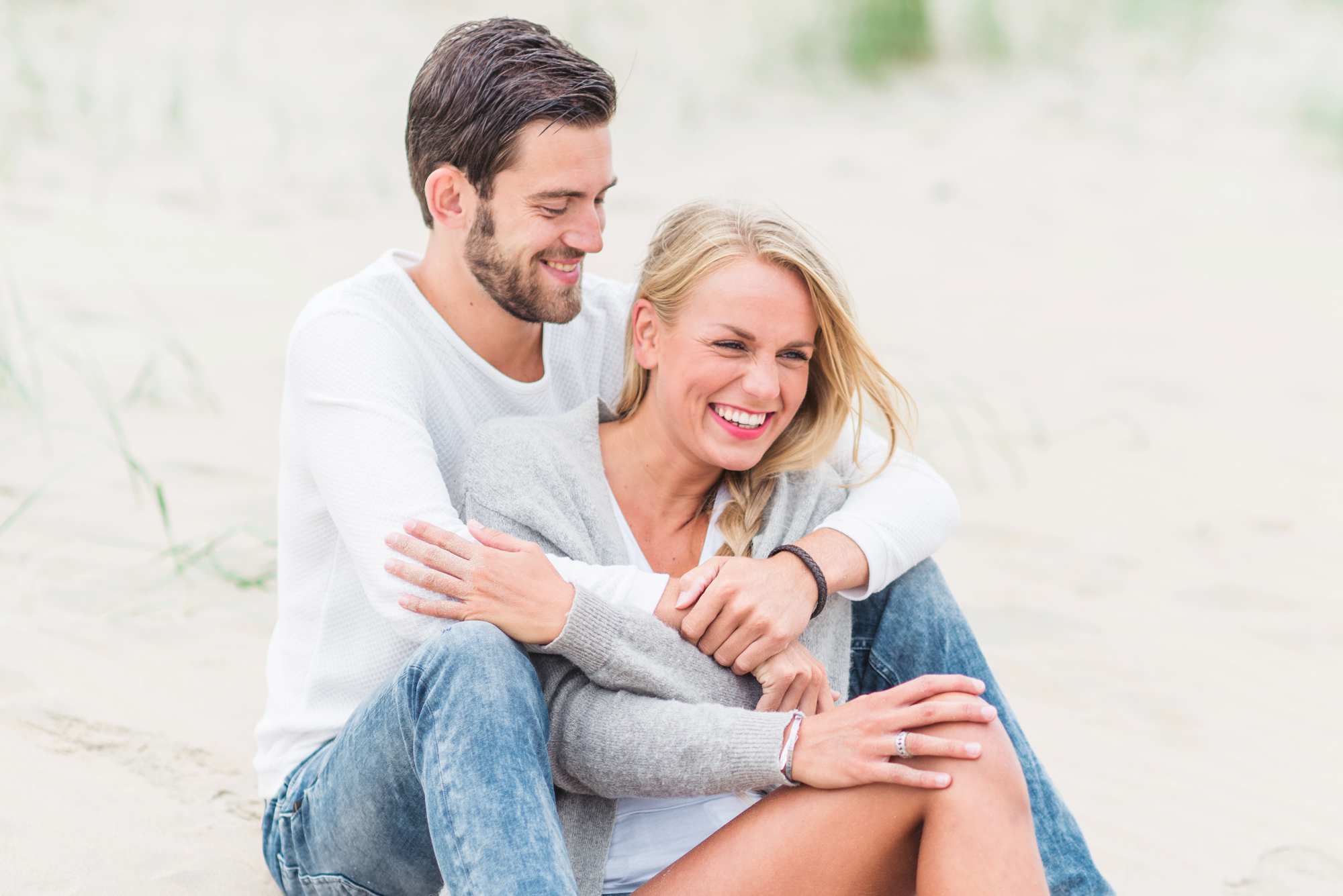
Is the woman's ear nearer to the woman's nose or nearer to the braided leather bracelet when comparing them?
the woman's nose

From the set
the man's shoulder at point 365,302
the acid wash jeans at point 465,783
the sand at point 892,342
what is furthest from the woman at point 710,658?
the sand at point 892,342

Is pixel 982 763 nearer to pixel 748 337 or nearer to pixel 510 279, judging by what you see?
pixel 748 337

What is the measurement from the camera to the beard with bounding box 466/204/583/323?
8.89 ft

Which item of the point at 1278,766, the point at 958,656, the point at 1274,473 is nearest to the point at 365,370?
the point at 958,656

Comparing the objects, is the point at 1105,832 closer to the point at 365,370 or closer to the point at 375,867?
the point at 375,867

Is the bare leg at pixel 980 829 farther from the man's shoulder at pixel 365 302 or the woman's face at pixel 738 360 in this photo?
the man's shoulder at pixel 365 302

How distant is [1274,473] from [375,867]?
163 inches

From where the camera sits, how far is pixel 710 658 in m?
2.36

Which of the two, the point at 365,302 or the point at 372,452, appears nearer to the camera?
the point at 372,452

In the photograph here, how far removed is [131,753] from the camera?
2.88 meters

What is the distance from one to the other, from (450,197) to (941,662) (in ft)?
4.14

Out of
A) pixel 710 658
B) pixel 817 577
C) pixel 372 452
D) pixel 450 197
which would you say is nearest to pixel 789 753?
Answer: pixel 710 658

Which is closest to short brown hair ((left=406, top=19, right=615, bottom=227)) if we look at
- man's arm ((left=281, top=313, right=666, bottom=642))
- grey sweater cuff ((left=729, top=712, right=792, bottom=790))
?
man's arm ((left=281, top=313, right=666, bottom=642))

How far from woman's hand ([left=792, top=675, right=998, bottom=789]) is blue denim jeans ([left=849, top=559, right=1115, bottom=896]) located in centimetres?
32
